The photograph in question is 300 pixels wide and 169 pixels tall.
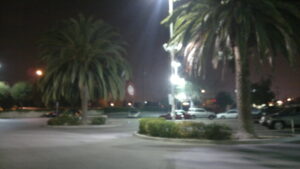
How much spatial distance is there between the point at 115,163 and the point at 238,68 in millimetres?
10223

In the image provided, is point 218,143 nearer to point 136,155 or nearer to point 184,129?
point 184,129

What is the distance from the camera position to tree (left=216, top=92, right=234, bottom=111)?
83062 mm

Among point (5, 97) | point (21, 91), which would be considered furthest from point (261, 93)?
point (5, 97)

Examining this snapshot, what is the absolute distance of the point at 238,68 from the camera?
17734 mm

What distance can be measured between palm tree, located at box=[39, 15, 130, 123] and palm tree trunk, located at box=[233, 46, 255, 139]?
16.8 m

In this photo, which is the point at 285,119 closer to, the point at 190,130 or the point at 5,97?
the point at 190,130

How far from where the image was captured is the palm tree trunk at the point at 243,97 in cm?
1724

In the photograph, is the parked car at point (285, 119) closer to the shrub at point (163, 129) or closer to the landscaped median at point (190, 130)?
the landscaped median at point (190, 130)

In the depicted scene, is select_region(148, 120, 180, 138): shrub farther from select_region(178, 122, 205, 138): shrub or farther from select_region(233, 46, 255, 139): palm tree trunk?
select_region(233, 46, 255, 139): palm tree trunk

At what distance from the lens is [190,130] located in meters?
17.2

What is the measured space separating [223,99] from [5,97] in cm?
5316

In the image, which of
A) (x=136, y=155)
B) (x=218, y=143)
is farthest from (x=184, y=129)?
(x=136, y=155)

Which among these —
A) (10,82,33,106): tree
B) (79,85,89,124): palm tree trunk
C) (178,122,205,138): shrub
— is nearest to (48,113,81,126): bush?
(79,85,89,124): palm tree trunk

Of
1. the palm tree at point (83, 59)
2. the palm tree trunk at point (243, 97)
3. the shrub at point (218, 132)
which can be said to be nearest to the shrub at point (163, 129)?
the shrub at point (218, 132)
